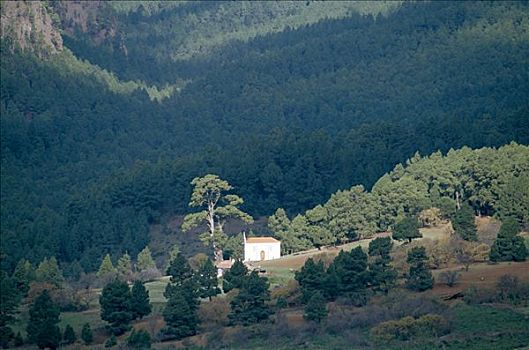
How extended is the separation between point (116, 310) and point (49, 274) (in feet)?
54.8

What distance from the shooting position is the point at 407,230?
10956 cm

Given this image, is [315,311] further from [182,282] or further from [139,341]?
[182,282]

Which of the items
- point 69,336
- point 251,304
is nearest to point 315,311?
point 251,304

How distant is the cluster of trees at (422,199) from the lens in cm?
11638

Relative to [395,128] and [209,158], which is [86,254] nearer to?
[209,158]

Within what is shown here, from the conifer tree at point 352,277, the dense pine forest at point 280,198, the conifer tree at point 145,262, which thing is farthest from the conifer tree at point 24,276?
the conifer tree at point 352,277

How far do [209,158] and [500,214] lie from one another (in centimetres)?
3995

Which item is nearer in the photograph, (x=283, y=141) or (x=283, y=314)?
(x=283, y=314)

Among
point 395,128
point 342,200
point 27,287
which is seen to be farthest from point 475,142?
point 27,287

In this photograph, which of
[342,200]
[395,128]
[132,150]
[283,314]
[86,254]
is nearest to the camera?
[283,314]

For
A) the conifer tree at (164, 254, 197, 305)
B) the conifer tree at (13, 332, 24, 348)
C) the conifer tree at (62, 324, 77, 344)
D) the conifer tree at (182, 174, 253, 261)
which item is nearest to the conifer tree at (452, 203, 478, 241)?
the conifer tree at (164, 254, 197, 305)

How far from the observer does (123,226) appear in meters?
134

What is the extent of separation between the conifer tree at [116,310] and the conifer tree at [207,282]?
4.56 meters

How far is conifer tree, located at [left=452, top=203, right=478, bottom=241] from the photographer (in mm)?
106188
